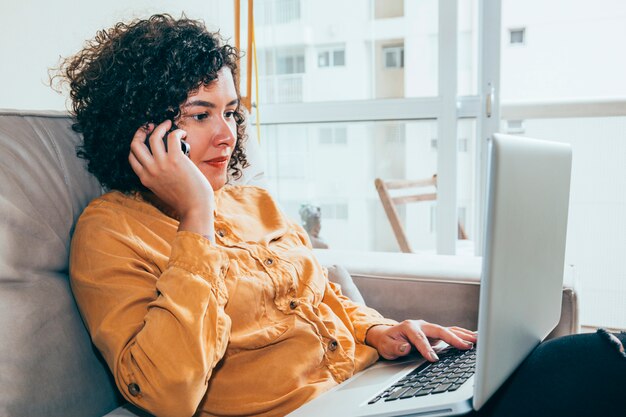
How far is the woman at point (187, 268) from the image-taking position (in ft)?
3.00

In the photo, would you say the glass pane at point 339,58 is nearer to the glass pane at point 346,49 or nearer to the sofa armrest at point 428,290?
the glass pane at point 346,49

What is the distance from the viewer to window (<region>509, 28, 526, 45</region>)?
8.54 ft

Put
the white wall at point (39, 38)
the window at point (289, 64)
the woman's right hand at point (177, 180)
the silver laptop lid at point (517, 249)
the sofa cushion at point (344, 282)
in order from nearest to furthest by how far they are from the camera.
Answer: the silver laptop lid at point (517, 249) < the woman's right hand at point (177, 180) < the sofa cushion at point (344, 282) < the white wall at point (39, 38) < the window at point (289, 64)

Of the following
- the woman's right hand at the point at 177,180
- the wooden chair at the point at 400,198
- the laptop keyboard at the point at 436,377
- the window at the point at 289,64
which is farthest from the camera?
the window at the point at 289,64

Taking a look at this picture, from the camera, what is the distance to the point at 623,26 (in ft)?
8.35

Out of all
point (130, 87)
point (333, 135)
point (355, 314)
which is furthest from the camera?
point (333, 135)

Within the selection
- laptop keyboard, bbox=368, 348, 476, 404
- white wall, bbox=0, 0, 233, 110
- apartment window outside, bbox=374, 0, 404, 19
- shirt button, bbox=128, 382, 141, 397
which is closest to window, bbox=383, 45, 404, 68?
apartment window outside, bbox=374, 0, 404, 19

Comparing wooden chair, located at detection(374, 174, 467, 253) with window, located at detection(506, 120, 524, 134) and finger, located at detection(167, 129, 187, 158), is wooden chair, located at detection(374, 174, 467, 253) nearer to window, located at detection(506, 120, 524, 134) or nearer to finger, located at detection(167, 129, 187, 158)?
window, located at detection(506, 120, 524, 134)

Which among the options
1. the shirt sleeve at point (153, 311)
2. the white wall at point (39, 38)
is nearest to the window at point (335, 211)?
the white wall at point (39, 38)

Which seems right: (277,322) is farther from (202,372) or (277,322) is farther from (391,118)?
(391,118)

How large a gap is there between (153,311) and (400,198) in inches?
78.8

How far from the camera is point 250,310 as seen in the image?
3.47 feet

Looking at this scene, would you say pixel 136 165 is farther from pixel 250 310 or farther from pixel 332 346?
pixel 332 346

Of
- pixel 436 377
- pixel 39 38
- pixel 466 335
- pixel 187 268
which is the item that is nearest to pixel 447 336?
pixel 466 335
